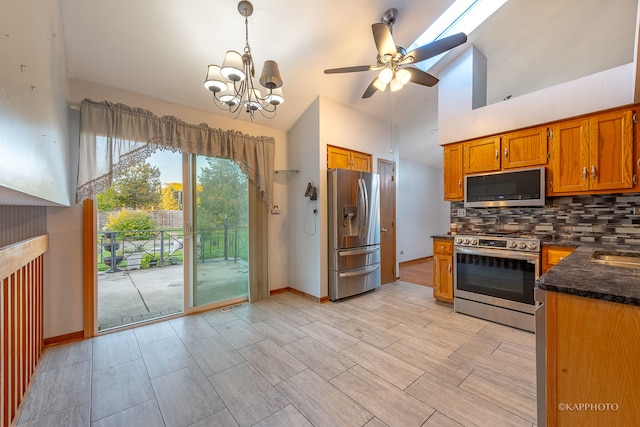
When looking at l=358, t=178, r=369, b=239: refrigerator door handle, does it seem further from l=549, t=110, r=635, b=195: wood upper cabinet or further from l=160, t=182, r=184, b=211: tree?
l=160, t=182, r=184, b=211: tree

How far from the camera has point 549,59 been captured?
319cm

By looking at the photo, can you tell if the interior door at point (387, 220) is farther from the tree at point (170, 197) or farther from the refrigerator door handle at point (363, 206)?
the tree at point (170, 197)

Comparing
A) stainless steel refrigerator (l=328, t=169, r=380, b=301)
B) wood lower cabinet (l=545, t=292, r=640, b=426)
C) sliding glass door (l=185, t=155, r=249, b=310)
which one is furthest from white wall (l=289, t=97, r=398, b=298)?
wood lower cabinet (l=545, t=292, r=640, b=426)

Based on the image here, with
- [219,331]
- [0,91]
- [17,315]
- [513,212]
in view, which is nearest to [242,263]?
[219,331]

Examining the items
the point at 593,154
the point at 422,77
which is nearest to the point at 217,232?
the point at 422,77

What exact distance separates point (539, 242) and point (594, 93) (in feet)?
5.05

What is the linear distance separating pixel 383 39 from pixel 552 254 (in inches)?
104

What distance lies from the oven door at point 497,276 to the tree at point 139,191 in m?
4.39

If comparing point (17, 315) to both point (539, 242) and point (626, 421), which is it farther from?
point (539, 242)

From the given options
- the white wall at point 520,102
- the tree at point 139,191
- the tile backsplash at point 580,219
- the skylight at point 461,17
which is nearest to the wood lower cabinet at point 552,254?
the tile backsplash at point 580,219

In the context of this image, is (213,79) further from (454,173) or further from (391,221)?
(391,221)

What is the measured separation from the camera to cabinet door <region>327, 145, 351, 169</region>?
364 centimetres

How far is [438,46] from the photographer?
2250 millimetres

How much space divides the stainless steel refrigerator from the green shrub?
10.7 ft
